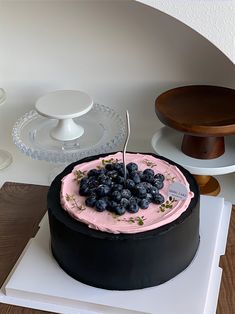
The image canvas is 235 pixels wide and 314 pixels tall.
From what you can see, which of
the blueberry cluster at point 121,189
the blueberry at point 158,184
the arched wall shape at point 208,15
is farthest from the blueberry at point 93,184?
the arched wall shape at point 208,15

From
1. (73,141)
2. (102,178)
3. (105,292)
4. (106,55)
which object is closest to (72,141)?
(73,141)

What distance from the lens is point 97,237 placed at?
908 mm

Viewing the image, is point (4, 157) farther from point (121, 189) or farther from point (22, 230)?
point (121, 189)

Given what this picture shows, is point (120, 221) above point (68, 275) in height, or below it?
above

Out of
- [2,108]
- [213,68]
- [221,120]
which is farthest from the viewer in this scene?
[2,108]

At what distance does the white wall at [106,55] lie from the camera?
136 centimetres

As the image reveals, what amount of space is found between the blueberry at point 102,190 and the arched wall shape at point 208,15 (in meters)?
0.38

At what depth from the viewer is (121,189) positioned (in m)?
0.96

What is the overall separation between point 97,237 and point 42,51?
0.70m

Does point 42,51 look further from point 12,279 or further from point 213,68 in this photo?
point 12,279

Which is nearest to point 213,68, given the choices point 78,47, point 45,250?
point 78,47

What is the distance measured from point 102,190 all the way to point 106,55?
56 centimetres

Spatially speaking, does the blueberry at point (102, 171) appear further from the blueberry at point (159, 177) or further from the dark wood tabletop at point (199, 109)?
the dark wood tabletop at point (199, 109)

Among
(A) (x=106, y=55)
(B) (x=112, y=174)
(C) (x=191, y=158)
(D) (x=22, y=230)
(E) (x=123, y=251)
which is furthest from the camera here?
(A) (x=106, y=55)
